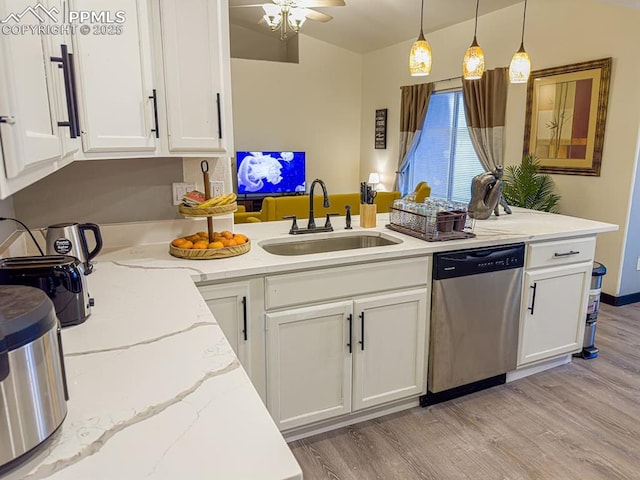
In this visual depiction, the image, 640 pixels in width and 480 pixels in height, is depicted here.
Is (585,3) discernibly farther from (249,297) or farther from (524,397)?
(249,297)

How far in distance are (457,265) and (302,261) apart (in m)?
0.85

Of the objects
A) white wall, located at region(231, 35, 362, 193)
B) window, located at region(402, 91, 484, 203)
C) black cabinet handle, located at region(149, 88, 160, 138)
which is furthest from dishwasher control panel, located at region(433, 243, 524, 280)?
white wall, located at region(231, 35, 362, 193)

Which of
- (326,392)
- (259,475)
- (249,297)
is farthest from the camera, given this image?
(326,392)

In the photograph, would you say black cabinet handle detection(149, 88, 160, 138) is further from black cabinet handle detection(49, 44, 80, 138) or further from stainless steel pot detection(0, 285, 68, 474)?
stainless steel pot detection(0, 285, 68, 474)

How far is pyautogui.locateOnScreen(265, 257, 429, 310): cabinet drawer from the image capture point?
6.43 ft

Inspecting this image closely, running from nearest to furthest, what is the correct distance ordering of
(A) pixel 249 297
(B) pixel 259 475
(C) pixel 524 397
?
(B) pixel 259 475 → (A) pixel 249 297 → (C) pixel 524 397

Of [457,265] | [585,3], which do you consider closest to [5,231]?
[457,265]

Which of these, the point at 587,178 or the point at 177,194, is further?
the point at 587,178

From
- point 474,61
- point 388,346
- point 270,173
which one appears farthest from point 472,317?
point 270,173

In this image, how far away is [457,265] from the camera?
2297 millimetres

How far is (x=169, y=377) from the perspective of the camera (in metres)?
1.02

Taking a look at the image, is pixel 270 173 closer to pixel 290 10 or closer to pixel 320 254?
pixel 290 10

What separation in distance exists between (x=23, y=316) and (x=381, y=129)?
7.03m

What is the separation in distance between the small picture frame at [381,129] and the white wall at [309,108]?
0.62 metres
